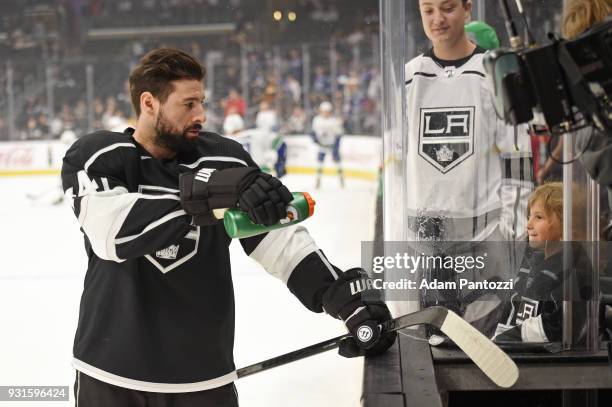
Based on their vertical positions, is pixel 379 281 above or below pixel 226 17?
below

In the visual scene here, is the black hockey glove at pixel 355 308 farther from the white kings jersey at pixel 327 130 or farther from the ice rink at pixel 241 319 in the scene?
the white kings jersey at pixel 327 130

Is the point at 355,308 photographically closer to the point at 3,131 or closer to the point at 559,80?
the point at 559,80

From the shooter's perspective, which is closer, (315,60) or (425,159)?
(425,159)

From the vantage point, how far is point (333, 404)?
7.49ft

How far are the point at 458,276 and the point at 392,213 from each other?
0.67 ft

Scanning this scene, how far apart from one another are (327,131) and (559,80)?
8931mm

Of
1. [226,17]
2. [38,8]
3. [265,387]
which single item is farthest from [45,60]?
[265,387]

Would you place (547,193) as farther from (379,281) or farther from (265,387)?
(265,387)

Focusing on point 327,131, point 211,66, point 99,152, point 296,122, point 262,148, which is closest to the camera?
point 99,152

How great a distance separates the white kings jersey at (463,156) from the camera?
179 cm

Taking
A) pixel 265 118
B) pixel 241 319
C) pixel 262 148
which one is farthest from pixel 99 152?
pixel 265 118

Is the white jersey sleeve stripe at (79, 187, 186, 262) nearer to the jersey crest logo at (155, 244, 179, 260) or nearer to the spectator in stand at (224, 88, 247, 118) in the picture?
the jersey crest logo at (155, 244, 179, 260)

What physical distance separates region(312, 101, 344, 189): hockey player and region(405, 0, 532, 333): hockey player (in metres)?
7.61

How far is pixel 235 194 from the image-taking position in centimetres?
127
